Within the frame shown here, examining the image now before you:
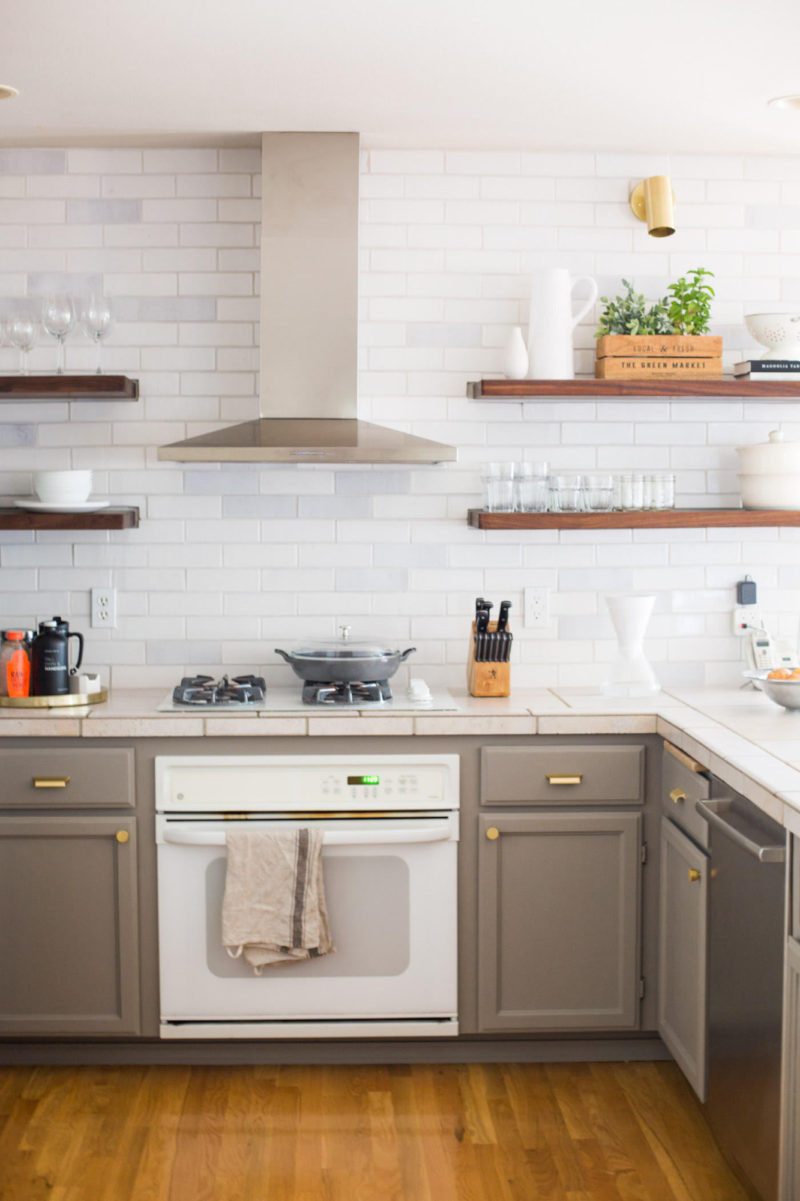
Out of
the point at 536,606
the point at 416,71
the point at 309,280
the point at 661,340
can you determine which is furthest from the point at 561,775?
the point at 416,71

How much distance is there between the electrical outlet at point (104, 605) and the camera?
11.9 ft

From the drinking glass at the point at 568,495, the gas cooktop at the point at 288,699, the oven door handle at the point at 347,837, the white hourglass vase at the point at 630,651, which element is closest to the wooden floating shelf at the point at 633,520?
the drinking glass at the point at 568,495

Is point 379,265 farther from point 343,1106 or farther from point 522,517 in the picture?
point 343,1106

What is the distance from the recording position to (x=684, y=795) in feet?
9.39

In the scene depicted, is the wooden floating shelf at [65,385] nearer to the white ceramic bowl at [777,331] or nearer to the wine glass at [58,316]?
the wine glass at [58,316]

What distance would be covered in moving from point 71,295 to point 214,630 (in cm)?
112

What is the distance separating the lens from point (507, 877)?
3.13 metres

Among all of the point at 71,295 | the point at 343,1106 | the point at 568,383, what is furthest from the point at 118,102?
the point at 343,1106

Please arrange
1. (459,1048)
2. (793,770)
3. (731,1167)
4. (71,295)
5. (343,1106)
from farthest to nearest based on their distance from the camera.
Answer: (71,295)
(459,1048)
(343,1106)
(731,1167)
(793,770)

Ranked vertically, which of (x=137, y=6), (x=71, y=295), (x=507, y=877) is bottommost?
(x=507, y=877)

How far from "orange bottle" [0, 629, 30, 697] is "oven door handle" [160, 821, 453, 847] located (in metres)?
0.61

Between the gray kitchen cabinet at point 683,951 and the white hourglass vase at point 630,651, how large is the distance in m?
0.44

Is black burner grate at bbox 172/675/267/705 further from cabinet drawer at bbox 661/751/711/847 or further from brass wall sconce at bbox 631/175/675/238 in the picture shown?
brass wall sconce at bbox 631/175/675/238

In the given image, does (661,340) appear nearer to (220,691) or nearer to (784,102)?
(784,102)
